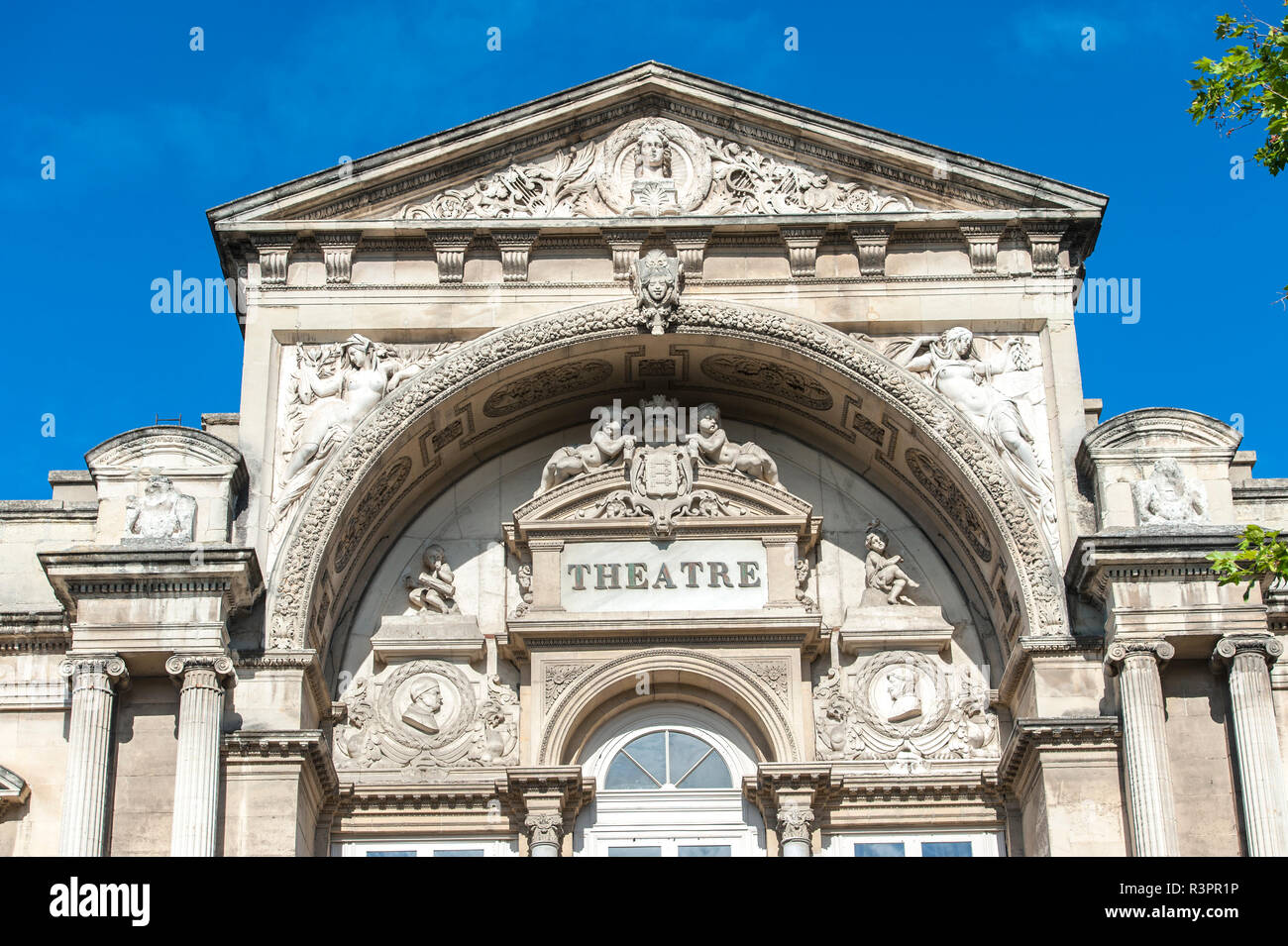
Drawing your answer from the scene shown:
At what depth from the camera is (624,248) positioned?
25.6 metres

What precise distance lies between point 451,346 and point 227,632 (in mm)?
4441

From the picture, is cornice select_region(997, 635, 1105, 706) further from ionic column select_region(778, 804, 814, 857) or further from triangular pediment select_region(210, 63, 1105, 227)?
triangular pediment select_region(210, 63, 1105, 227)

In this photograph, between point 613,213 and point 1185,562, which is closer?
point 1185,562

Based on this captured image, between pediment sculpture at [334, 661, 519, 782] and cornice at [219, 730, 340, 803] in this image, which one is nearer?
cornice at [219, 730, 340, 803]

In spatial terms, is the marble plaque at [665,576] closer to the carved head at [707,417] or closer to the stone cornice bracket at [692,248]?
the carved head at [707,417]

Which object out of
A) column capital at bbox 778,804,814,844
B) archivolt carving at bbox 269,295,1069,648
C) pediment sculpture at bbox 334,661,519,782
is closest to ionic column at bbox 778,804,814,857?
column capital at bbox 778,804,814,844

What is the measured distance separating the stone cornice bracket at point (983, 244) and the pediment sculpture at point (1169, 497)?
3.46 metres

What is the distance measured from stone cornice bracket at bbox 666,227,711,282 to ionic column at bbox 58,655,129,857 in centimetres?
807

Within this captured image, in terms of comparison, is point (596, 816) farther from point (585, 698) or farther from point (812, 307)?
point (812, 307)

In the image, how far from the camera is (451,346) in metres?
25.3

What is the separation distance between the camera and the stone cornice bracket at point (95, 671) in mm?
22141

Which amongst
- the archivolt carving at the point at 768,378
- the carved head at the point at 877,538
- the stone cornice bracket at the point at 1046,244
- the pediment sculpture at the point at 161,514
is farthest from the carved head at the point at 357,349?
the stone cornice bracket at the point at 1046,244

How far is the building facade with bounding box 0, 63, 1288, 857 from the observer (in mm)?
23250

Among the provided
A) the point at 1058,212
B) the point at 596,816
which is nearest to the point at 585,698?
the point at 596,816
